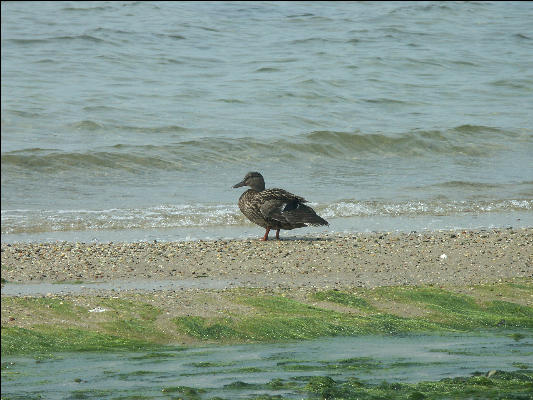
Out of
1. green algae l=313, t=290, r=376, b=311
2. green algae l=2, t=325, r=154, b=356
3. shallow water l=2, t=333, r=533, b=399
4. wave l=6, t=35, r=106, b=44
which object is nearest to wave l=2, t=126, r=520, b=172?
green algae l=313, t=290, r=376, b=311

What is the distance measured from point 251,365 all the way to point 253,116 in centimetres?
1461

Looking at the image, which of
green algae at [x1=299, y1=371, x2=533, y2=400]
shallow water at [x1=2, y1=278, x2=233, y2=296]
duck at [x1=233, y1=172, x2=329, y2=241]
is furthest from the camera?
duck at [x1=233, y1=172, x2=329, y2=241]

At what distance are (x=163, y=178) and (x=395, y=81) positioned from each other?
11.0m

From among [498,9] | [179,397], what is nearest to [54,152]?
[179,397]

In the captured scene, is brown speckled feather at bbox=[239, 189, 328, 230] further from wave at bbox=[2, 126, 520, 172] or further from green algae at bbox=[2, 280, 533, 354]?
wave at bbox=[2, 126, 520, 172]

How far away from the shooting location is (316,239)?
10719mm

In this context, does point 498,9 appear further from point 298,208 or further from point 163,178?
point 298,208

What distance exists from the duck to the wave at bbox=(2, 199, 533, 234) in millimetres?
1106

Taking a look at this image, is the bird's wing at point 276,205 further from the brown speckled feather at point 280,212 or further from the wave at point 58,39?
the wave at point 58,39

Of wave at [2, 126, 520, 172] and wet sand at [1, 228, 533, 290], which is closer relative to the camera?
wet sand at [1, 228, 533, 290]

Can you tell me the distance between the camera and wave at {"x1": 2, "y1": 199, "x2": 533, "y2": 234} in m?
11.4

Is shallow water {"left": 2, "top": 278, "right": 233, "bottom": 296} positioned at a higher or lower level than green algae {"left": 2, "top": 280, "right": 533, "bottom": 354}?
lower

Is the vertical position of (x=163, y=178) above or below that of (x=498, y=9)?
below

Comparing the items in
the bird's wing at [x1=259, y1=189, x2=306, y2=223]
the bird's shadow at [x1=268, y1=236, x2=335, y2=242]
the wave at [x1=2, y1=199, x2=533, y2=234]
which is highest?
the bird's wing at [x1=259, y1=189, x2=306, y2=223]
